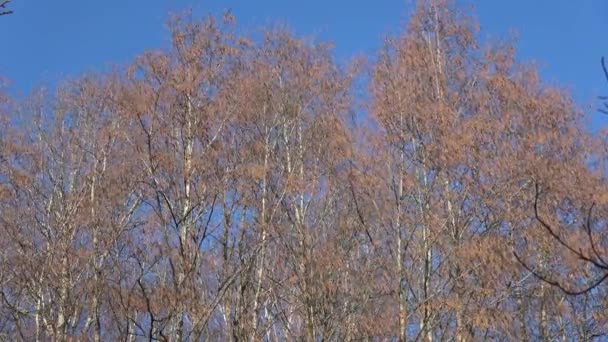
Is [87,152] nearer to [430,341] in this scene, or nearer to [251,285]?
[251,285]

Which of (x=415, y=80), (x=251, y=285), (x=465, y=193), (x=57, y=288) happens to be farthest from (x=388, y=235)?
(x=57, y=288)

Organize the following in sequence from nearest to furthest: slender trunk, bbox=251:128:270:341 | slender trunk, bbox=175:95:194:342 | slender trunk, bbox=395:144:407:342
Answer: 1. slender trunk, bbox=175:95:194:342
2. slender trunk, bbox=251:128:270:341
3. slender trunk, bbox=395:144:407:342

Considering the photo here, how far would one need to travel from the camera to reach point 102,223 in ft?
37.3

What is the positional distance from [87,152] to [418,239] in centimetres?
649

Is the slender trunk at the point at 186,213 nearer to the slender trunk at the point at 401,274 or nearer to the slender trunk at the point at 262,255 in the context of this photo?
the slender trunk at the point at 262,255

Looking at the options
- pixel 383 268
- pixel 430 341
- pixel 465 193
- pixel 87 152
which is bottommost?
pixel 430 341

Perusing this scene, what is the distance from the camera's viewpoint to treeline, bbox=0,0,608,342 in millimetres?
8539

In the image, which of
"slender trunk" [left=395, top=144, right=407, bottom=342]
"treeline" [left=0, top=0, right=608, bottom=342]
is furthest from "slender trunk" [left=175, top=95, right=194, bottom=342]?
"slender trunk" [left=395, top=144, right=407, bottom=342]

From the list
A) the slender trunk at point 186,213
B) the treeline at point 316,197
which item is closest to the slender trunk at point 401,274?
the treeline at point 316,197

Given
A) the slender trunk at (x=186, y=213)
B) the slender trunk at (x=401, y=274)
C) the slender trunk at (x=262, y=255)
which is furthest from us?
the slender trunk at (x=401, y=274)

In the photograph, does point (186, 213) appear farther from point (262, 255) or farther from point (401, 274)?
point (401, 274)

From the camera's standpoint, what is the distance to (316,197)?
10797mm

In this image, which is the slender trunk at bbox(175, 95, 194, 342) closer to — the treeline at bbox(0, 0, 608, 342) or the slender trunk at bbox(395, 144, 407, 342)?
the treeline at bbox(0, 0, 608, 342)

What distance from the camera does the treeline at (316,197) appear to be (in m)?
8.54
